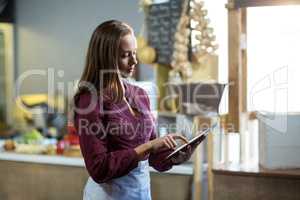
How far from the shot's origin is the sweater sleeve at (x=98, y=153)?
1.31 m

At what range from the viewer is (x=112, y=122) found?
Result: 4.58ft

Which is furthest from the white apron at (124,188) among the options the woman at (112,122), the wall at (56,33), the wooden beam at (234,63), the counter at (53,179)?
the wall at (56,33)

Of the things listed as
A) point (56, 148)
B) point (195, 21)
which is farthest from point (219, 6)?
point (56, 148)

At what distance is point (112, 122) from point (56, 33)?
340cm

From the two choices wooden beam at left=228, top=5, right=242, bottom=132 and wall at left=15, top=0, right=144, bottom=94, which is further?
wall at left=15, top=0, right=144, bottom=94

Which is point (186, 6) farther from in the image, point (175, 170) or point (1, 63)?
point (1, 63)

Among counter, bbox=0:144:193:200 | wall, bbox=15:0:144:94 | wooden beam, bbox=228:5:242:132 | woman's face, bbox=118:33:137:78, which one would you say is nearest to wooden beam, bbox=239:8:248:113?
wooden beam, bbox=228:5:242:132

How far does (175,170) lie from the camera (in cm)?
243

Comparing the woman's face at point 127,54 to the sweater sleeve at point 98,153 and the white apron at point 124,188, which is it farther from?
the white apron at point 124,188

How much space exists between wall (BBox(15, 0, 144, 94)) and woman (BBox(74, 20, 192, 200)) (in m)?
2.80

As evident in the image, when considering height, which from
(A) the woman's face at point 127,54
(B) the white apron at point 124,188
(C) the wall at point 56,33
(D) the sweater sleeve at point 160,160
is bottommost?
(B) the white apron at point 124,188

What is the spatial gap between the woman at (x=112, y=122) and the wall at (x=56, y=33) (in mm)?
2805

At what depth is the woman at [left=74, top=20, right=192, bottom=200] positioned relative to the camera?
52.4 inches

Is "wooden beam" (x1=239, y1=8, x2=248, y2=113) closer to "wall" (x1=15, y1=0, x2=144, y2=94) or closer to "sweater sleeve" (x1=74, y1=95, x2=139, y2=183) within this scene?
"sweater sleeve" (x1=74, y1=95, x2=139, y2=183)
